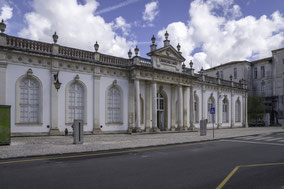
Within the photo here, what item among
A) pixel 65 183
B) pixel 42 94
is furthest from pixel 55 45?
pixel 65 183

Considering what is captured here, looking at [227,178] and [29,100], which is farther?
[29,100]

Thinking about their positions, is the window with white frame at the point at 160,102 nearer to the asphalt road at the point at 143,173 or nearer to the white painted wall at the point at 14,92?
→ the white painted wall at the point at 14,92

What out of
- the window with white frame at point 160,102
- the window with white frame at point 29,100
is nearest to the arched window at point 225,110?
the window with white frame at point 160,102

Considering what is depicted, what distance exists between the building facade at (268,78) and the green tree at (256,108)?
130cm

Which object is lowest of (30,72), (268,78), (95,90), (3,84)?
(95,90)

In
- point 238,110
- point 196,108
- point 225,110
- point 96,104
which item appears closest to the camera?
point 96,104

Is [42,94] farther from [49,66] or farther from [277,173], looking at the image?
[277,173]

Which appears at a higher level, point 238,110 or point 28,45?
point 28,45

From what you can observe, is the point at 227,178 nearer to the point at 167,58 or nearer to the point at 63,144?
the point at 63,144

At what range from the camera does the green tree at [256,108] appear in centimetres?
4016

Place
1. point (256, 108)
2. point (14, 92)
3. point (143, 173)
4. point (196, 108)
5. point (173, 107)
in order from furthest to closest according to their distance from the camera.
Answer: point (256, 108) → point (196, 108) → point (173, 107) → point (14, 92) → point (143, 173)

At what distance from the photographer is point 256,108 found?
4022 cm

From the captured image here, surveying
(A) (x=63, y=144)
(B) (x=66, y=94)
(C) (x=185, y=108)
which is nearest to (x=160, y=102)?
(C) (x=185, y=108)

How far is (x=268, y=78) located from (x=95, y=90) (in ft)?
122
